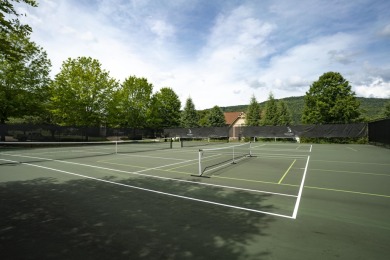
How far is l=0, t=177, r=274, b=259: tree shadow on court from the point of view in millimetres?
3922

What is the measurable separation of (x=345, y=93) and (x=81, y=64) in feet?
144

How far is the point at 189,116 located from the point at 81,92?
88.2 ft

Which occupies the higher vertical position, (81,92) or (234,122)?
(81,92)

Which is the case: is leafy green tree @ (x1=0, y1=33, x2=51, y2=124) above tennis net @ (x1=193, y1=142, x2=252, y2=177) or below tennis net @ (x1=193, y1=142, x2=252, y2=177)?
above

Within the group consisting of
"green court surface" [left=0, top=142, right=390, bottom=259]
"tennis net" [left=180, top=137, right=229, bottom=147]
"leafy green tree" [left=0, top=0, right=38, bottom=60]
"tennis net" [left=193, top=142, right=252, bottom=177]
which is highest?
"leafy green tree" [left=0, top=0, right=38, bottom=60]

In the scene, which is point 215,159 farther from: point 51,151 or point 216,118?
point 216,118

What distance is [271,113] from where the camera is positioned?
52562 mm

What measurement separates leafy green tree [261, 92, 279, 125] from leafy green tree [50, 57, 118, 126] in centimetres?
3208

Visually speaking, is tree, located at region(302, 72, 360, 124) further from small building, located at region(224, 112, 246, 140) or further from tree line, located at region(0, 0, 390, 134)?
small building, located at region(224, 112, 246, 140)

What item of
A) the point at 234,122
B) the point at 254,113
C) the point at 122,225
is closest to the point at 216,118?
the point at 254,113

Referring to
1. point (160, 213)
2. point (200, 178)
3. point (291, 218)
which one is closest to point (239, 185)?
point (200, 178)

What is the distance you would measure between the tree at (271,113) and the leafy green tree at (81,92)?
1263 inches

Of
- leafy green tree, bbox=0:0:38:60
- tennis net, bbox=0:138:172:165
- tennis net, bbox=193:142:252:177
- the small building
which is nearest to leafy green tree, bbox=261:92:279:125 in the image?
the small building

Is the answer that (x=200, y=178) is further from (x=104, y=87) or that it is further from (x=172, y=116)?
(x=172, y=116)
